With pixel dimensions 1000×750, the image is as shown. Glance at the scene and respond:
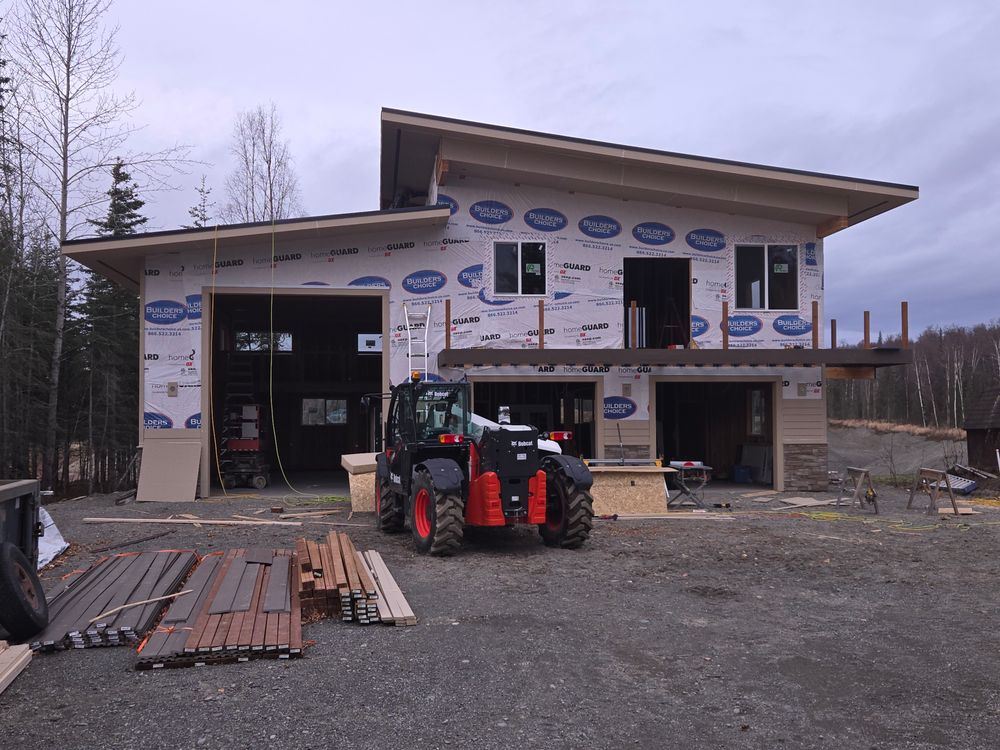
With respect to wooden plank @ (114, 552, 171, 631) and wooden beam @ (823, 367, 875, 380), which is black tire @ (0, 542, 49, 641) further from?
wooden beam @ (823, 367, 875, 380)

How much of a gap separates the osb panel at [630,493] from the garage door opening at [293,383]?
819cm

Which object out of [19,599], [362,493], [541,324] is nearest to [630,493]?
[541,324]

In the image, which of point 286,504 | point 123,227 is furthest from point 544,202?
point 123,227

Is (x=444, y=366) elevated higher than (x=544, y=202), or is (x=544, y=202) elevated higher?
(x=544, y=202)

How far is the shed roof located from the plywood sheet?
70.6 feet

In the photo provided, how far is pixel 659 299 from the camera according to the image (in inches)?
820

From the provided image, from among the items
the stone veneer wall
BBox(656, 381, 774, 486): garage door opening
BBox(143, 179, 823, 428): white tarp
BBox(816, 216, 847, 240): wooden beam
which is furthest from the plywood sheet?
BBox(816, 216, 847, 240): wooden beam

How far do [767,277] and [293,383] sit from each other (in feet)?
45.1

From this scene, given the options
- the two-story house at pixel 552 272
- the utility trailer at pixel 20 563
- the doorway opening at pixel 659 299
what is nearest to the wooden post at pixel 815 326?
the two-story house at pixel 552 272

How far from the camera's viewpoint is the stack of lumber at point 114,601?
18.4 feet

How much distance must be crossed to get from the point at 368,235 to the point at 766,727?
13.4 meters

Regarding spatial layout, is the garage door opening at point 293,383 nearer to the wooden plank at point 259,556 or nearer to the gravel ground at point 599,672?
the wooden plank at point 259,556

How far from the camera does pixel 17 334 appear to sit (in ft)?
61.2

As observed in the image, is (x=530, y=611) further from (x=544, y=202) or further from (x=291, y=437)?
(x=291, y=437)
